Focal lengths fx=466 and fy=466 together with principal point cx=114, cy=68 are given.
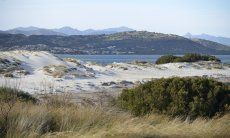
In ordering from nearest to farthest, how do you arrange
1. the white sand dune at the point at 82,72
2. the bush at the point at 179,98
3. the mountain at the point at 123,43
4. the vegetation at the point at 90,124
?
the vegetation at the point at 90,124 → the bush at the point at 179,98 → the white sand dune at the point at 82,72 → the mountain at the point at 123,43

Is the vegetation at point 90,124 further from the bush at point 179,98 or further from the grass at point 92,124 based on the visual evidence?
the bush at point 179,98

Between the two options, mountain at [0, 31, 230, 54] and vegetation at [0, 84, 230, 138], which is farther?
mountain at [0, 31, 230, 54]

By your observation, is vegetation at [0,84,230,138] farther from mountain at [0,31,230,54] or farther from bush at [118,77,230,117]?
mountain at [0,31,230,54]

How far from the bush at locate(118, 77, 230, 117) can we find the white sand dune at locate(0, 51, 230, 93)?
899 centimetres

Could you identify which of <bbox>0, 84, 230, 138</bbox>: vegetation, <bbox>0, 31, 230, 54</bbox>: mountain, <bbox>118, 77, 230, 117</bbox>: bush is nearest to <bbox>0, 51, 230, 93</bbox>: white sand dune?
<bbox>118, 77, 230, 117</bbox>: bush

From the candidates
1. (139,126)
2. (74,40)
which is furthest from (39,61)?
(74,40)

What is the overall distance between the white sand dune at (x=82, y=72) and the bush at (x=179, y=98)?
8990mm

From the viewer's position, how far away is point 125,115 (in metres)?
10.7

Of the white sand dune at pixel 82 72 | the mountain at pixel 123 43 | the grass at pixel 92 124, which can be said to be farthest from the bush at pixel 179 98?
the mountain at pixel 123 43

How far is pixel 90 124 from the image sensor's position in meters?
9.53

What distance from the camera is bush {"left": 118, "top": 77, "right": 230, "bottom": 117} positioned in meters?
11.7

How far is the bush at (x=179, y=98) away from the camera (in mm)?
11719

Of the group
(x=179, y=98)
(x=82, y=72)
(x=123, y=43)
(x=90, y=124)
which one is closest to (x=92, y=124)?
(x=90, y=124)

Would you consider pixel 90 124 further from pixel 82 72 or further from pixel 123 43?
pixel 123 43
